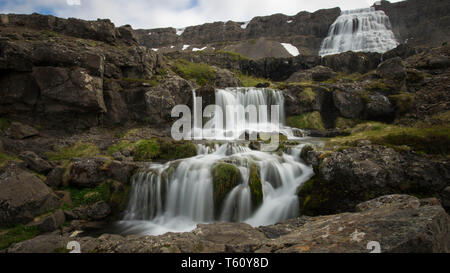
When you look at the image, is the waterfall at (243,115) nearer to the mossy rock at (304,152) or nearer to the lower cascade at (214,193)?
the mossy rock at (304,152)

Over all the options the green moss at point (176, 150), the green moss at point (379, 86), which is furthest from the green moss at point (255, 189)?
the green moss at point (379, 86)

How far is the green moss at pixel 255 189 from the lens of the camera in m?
9.52

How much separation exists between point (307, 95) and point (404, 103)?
23.9 feet

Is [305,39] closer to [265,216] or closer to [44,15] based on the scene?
[44,15]

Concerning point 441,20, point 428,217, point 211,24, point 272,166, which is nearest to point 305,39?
point 441,20

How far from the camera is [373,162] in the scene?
8.33 metres

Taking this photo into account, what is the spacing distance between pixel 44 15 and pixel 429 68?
108 feet

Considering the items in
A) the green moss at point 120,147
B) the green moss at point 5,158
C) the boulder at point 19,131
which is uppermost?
the boulder at point 19,131

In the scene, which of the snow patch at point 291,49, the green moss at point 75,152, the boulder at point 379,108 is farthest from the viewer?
the snow patch at point 291,49

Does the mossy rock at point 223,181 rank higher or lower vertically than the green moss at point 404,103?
lower

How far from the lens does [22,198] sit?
29.2ft

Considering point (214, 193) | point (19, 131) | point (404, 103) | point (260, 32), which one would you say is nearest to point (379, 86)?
point (404, 103)

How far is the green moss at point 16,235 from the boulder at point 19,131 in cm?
798
